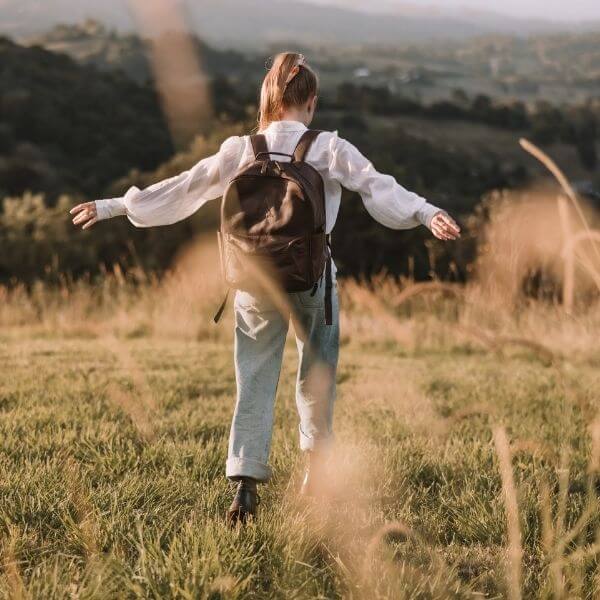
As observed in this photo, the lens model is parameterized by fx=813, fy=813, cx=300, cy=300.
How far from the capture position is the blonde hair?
306 centimetres

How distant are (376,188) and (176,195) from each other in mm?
808

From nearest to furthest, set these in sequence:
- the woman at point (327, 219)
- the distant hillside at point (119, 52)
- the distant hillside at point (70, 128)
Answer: the woman at point (327, 219), the distant hillside at point (70, 128), the distant hillside at point (119, 52)

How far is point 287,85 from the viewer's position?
3.07 m

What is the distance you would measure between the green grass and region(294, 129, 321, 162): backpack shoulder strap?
1269 mm

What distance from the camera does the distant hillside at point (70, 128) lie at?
138 feet

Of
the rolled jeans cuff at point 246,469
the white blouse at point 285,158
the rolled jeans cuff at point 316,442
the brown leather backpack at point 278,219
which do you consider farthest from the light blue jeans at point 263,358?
the white blouse at point 285,158

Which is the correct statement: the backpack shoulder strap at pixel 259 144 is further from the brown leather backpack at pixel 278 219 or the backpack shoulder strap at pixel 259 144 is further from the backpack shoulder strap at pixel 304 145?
the backpack shoulder strap at pixel 304 145

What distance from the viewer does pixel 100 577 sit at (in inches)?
88.1

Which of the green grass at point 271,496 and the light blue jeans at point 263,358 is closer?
the green grass at point 271,496

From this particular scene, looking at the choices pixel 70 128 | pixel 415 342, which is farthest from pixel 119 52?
pixel 415 342

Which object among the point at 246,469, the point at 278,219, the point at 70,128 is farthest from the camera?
the point at 70,128

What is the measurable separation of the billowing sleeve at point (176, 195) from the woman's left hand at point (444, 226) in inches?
32.7

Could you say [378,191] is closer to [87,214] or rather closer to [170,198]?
[170,198]

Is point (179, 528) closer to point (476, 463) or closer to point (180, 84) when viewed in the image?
Answer: point (476, 463)
